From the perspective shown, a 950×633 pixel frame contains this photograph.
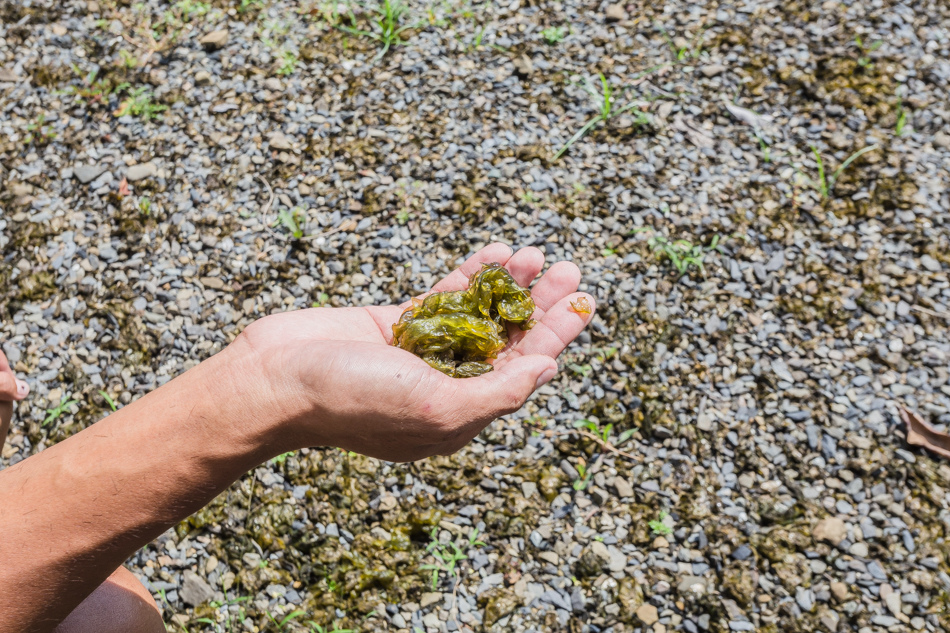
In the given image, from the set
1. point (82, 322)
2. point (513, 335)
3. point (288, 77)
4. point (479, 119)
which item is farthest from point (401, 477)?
point (288, 77)

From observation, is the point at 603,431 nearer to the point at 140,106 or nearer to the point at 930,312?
the point at 930,312

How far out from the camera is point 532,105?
5.25 m

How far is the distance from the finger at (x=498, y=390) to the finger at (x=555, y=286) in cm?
83

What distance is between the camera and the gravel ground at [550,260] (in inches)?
141

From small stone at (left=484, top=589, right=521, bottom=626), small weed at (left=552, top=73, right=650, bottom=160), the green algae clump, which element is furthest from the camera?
small weed at (left=552, top=73, right=650, bottom=160)

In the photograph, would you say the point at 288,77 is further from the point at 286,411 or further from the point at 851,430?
the point at 851,430

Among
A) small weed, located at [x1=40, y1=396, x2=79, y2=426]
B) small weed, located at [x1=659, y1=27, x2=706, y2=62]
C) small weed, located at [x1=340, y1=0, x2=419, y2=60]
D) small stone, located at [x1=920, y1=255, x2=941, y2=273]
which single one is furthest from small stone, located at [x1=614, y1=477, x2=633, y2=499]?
small weed, located at [x1=340, y1=0, x2=419, y2=60]

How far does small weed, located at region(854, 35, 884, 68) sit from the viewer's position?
531 cm

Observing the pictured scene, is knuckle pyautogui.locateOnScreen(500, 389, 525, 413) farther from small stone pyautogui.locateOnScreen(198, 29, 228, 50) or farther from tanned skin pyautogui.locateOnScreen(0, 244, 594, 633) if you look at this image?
small stone pyautogui.locateOnScreen(198, 29, 228, 50)

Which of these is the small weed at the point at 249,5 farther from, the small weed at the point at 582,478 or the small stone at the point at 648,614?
the small stone at the point at 648,614

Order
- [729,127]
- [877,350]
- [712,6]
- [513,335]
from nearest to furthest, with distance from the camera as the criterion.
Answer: [513,335] → [877,350] → [729,127] → [712,6]

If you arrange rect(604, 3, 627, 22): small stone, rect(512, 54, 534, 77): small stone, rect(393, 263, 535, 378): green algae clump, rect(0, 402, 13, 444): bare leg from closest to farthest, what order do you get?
1. rect(393, 263, 535, 378): green algae clump
2. rect(0, 402, 13, 444): bare leg
3. rect(512, 54, 534, 77): small stone
4. rect(604, 3, 627, 22): small stone

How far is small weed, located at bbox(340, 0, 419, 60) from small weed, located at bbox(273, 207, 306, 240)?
161cm

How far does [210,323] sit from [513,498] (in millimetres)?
2234
